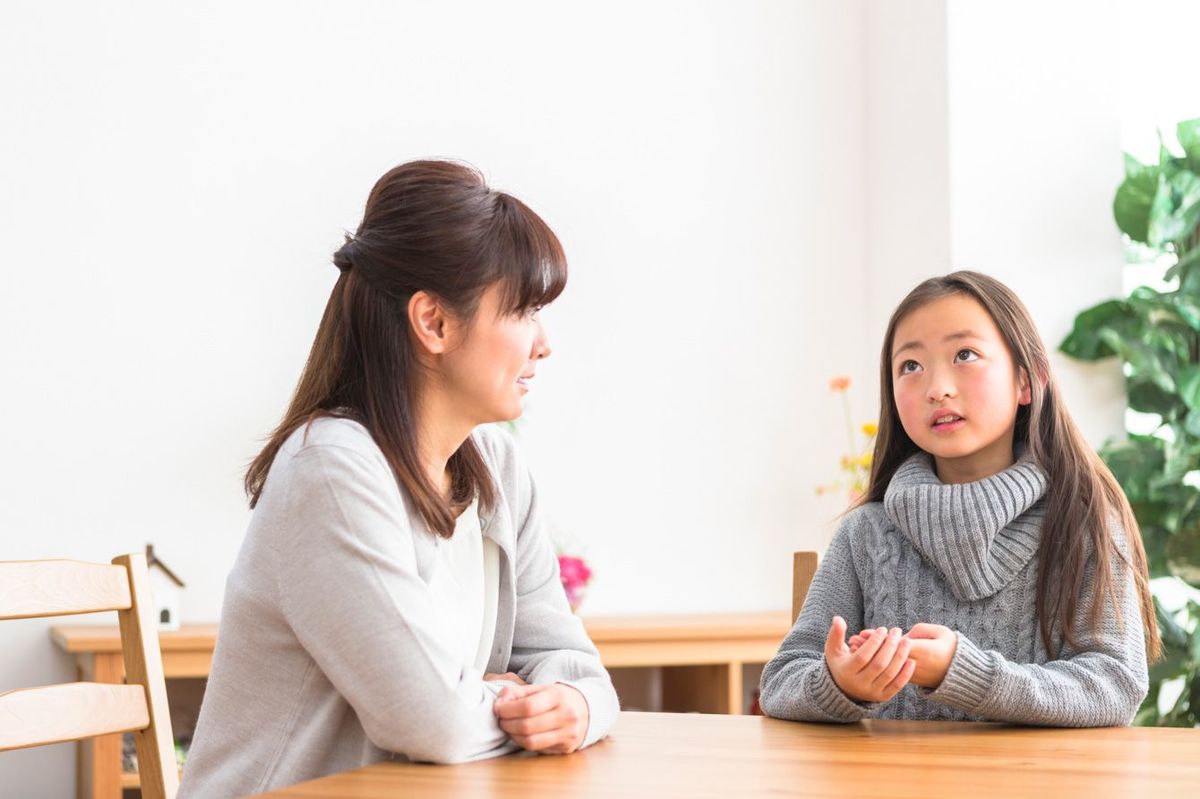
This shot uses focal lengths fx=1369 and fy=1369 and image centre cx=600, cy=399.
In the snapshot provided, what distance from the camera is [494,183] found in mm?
3428

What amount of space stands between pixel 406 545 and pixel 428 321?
25 cm

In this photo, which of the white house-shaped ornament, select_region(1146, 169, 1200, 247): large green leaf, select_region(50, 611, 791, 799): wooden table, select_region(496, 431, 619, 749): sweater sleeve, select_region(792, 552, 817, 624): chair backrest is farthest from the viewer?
select_region(1146, 169, 1200, 247): large green leaf

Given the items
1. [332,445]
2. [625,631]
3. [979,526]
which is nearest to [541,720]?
[332,445]

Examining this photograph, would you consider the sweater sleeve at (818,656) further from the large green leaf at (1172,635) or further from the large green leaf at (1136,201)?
the large green leaf at (1136,201)

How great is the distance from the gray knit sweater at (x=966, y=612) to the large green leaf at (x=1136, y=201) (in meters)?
1.83

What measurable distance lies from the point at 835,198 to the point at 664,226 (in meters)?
0.50

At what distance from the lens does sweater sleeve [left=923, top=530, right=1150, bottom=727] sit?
1.37 m

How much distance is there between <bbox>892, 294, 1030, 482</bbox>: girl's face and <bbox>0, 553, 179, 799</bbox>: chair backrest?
897mm

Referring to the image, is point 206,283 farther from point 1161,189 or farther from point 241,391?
point 1161,189

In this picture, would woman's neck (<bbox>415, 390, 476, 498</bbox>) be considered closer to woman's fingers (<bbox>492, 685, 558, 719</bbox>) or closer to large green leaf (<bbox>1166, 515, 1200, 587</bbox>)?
woman's fingers (<bbox>492, 685, 558, 719</bbox>)

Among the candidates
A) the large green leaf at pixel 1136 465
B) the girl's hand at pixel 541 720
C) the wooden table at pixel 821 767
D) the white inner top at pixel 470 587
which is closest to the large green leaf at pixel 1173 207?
the large green leaf at pixel 1136 465

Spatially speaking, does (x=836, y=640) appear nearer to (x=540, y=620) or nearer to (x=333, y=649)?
(x=540, y=620)

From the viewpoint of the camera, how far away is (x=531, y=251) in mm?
1405

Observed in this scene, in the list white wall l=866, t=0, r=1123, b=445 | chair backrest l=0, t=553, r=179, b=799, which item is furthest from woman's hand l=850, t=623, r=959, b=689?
white wall l=866, t=0, r=1123, b=445
